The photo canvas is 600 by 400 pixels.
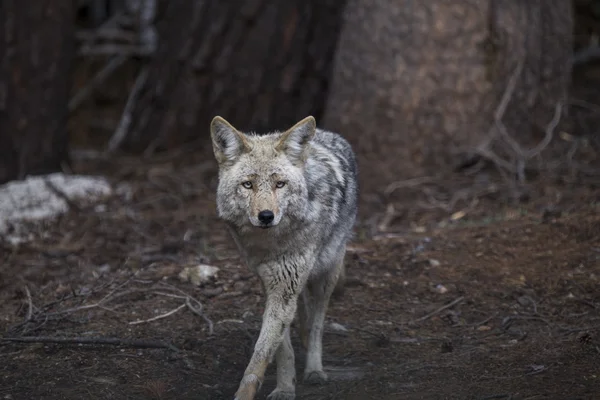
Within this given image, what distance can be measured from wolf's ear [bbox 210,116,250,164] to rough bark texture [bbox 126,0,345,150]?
6.28 meters

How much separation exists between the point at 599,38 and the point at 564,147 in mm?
4607

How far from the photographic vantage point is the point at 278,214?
504 cm

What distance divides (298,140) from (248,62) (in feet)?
21.1

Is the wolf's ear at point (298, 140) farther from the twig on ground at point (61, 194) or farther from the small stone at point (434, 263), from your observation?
the twig on ground at point (61, 194)

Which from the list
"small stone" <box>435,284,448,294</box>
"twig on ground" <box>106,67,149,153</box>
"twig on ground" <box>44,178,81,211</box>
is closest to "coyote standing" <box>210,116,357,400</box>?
"small stone" <box>435,284,448,294</box>

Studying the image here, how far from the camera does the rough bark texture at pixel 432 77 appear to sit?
9750 millimetres

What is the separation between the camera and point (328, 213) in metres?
5.57

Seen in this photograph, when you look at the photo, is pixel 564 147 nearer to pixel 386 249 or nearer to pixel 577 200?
pixel 577 200

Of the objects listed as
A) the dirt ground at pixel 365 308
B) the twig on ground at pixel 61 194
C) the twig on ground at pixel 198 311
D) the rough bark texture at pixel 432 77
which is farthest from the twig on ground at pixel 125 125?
the twig on ground at pixel 198 311

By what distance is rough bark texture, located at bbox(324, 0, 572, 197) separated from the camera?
975cm

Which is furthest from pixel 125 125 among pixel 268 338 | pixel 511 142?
pixel 268 338

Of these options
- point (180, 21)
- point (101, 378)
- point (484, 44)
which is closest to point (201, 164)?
point (180, 21)

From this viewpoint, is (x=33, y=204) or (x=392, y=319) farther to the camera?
(x=33, y=204)

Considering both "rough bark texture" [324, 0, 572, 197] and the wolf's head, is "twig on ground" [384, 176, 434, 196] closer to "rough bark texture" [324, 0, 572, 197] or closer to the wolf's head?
"rough bark texture" [324, 0, 572, 197]
